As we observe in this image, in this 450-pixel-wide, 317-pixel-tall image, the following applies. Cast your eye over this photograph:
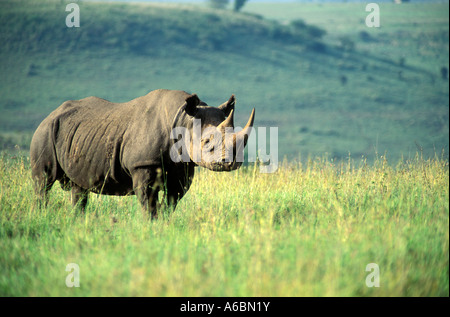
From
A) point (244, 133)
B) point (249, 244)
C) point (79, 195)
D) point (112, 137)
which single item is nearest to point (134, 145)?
point (112, 137)

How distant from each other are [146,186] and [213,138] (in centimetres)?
104

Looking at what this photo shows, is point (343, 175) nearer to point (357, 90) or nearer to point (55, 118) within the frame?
point (55, 118)

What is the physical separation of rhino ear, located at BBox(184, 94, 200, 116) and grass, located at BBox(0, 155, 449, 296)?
1218 millimetres

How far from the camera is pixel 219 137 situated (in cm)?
659

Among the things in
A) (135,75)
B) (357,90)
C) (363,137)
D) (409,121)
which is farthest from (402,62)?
(135,75)

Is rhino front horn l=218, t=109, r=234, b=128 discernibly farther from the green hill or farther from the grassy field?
A: the green hill

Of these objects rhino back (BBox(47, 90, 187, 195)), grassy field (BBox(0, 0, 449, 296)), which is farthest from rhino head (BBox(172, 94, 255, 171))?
grassy field (BBox(0, 0, 449, 296))

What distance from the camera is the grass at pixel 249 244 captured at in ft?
15.1

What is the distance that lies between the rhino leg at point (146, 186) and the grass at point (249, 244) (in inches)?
7.1

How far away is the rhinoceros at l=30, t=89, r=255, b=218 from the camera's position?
22.4ft

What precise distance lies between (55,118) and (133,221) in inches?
92.1

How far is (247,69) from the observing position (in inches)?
3221

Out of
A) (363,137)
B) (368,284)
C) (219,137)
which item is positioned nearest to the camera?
(368,284)

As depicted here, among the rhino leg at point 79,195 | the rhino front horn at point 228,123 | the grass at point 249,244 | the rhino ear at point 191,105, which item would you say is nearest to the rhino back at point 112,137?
the rhino ear at point 191,105
